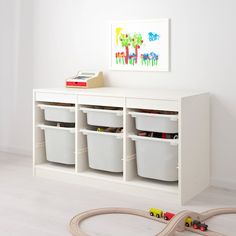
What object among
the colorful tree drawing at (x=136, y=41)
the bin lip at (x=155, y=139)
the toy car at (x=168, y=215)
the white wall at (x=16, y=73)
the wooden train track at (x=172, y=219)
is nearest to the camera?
the wooden train track at (x=172, y=219)

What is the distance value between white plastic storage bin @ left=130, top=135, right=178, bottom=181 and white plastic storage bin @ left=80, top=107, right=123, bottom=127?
18 centimetres

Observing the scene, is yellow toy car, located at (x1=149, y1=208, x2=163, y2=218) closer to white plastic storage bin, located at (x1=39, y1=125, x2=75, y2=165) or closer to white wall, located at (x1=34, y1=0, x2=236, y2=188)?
white wall, located at (x1=34, y1=0, x2=236, y2=188)

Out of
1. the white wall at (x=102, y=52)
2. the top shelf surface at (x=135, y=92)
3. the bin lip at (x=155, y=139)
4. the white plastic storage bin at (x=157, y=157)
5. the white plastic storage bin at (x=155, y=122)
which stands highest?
the white wall at (x=102, y=52)

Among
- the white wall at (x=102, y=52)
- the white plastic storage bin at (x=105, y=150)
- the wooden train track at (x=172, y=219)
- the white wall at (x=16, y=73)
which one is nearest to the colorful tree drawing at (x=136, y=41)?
the white wall at (x=102, y=52)

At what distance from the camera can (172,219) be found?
273 cm

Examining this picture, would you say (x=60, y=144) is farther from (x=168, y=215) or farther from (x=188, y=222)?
(x=188, y=222)

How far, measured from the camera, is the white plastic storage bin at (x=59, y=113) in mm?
3750

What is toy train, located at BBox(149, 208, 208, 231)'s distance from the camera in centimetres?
271

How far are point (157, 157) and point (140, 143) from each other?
0.52ft

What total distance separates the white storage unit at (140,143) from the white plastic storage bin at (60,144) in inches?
1.8

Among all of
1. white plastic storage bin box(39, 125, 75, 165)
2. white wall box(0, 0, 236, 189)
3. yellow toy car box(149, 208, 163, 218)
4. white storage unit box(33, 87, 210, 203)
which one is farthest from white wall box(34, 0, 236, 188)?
yellow toy car box(149, 208, 163, 218)

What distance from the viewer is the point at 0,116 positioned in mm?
4867

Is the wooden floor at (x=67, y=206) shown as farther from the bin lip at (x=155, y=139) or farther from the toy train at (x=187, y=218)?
the bin lip at (x=155, y=139)

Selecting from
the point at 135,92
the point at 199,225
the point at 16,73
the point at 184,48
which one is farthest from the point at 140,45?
the point at 199,225
